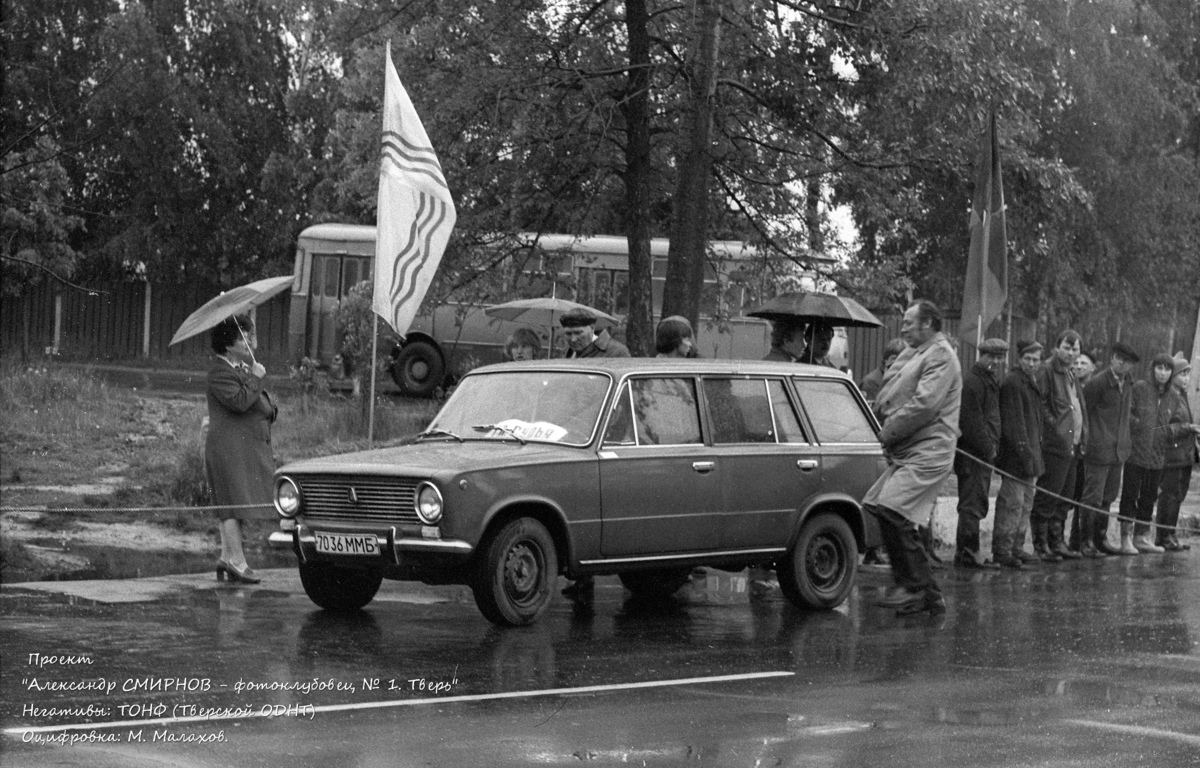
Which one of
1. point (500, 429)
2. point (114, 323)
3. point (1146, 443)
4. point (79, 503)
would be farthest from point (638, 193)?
point (114, 323)

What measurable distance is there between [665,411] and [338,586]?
7.85 feet

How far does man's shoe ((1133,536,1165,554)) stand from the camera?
1675cm

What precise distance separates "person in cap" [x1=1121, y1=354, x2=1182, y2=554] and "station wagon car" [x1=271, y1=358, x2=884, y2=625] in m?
5.84

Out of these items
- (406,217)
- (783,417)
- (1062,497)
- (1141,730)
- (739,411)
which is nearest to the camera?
(1141,730)

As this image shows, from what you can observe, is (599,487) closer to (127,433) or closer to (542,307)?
(127,433)

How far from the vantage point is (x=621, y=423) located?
34.3ft

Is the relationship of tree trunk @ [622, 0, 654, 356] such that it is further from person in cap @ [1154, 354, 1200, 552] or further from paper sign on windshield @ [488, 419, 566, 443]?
paper sign on windshield @ [488, 419, 566, 443]

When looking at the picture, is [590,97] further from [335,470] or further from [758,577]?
[335,470]

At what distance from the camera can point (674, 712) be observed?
7430 millimetres

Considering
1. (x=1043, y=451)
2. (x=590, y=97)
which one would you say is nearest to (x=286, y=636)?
(x=1043, y=451)

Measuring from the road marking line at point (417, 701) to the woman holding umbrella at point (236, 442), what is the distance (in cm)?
438

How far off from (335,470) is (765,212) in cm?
1104

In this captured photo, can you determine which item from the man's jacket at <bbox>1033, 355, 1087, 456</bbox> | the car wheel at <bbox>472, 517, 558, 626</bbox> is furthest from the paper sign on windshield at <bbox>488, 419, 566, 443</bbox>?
the man's jacket at <bbox>1033, 355, 1087, 456</bbox>

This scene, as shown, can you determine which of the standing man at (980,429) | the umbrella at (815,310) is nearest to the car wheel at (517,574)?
the standing man at (980,429)
